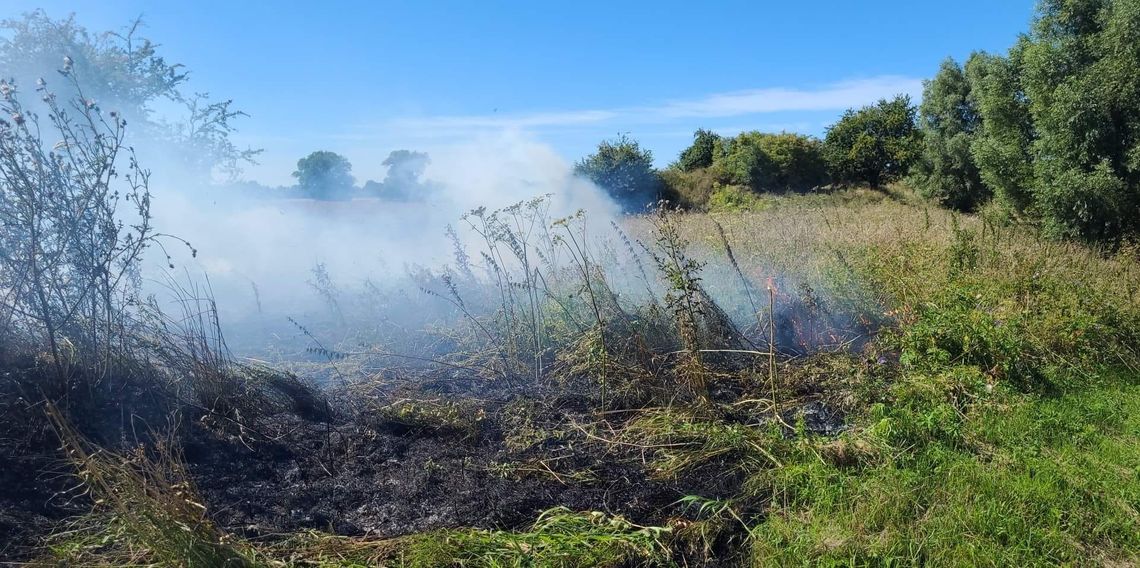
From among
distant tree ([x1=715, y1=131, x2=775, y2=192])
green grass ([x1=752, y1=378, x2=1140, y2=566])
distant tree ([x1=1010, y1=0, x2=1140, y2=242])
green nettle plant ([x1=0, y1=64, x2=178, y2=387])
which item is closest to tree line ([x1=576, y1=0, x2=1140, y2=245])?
distant tree ([x1=1010, y1=0, x2=1140, y2=242])

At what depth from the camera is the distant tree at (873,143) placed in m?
17.3

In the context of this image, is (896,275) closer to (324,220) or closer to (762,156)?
(324,220)

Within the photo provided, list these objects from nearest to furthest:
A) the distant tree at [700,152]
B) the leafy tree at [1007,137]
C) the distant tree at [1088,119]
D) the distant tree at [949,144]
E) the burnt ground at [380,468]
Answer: the burnt ground at [380,468], the distant tree at [1088,119], the leafy tree at [1007,137], the distant tree at [949,144], the distant tree at [700,152]

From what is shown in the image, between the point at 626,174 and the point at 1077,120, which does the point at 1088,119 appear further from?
the point at 626,174

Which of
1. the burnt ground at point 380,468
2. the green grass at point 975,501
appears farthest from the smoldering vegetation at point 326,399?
the green grass at point 975,501

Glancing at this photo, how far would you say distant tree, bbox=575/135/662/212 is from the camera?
→ 1822cm

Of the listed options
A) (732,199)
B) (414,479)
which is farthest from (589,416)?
(732,199)

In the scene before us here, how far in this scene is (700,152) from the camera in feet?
68.3


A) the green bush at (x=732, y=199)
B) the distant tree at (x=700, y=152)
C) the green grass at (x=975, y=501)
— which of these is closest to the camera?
the green grass at (x=975, y=501)

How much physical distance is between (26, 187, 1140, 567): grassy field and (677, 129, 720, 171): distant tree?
14778 mm

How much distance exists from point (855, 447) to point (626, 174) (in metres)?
15.3

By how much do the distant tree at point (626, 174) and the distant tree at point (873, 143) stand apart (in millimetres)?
4670

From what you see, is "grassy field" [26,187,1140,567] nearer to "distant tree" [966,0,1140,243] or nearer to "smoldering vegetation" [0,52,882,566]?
"smoldering vegetation" [0,52,882,566]

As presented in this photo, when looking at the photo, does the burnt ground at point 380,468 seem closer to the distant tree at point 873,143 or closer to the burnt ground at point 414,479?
the burnt ground at point 414,479
